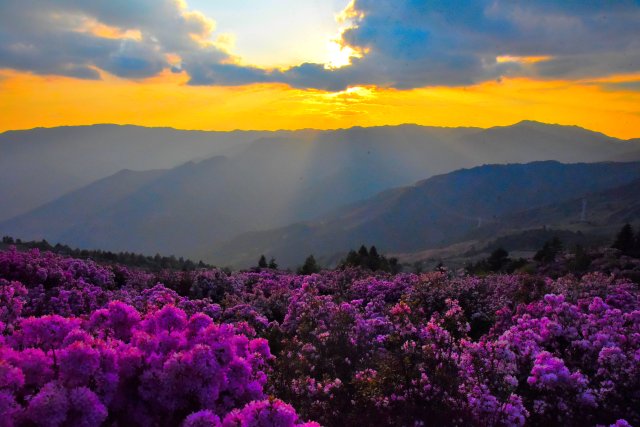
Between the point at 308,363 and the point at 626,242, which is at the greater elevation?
the point at 308,363

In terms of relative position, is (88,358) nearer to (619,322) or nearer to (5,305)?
(5,305)

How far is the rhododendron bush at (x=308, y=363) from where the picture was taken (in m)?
3.37

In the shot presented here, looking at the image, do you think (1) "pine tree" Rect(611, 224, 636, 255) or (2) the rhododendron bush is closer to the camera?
(2) the rhododendron bush

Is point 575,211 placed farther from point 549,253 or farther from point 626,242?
point 626,242

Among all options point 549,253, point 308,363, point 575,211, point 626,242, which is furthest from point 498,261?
point 575,211

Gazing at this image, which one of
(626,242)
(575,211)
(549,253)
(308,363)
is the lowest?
(575,211)

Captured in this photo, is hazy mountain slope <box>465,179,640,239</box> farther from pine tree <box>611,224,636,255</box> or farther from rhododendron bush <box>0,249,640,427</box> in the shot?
rhododendron bush <box>0,249,640,427</box>

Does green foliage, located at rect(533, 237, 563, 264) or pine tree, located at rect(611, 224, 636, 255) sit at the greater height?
pine tree, located at rect(611, 224, 636, 255)

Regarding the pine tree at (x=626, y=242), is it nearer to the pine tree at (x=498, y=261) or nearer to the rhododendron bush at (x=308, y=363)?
the pine tree at (x=498, y=261)

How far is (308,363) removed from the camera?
704 centimetres

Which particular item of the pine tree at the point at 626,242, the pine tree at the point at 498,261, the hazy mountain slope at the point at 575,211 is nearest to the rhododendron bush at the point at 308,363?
the pine tree at the point at 626,242

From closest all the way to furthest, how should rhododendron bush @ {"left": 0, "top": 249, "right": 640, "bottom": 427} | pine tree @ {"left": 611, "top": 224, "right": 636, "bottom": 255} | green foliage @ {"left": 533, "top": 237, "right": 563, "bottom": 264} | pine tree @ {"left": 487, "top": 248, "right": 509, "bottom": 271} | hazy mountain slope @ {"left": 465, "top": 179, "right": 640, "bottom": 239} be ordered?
rhododendron bush @ {"left": 0, "top": 249, "right": 640, "bottom": 427}, pine tree @ {"left": 611, "top": 224, "right": 636, "bottom": 255}, green foliage @ {"left": 533, "top": 237, "right": 563, "bottom": 264}, pine tree @ {"left": 487, "top": 248, "right": 509, "bottom": 271}, hazy mountain slope @ {"left": 465, "top": 179, "right": 640, "bottom": 239}

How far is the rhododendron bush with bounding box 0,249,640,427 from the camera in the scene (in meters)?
3.37

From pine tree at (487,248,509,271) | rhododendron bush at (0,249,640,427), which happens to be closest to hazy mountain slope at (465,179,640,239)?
pine tree at (487,248,509,271)
